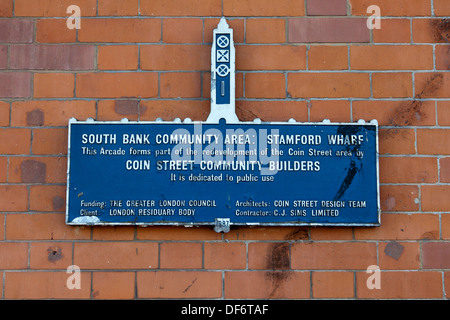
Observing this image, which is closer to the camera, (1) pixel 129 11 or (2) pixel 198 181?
(2) pixel 198 181

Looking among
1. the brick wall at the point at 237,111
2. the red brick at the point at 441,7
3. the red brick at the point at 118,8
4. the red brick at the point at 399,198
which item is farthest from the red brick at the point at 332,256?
the red brick at the point at 118,8

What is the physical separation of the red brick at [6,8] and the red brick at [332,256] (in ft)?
7.45

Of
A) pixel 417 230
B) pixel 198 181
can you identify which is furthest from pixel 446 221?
pixel 198 181

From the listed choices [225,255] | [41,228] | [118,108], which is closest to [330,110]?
[225,255]

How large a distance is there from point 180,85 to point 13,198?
1.22 m

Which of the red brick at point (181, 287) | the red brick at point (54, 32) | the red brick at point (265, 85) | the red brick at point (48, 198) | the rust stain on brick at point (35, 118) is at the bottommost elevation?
the red brick at point (181, 287)

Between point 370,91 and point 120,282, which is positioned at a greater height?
point 370,91

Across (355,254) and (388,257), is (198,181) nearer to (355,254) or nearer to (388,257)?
(355,254)

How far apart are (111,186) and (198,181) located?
1.66 ft

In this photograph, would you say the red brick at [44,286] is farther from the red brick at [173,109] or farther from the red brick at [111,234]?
the red brick at [173,109]

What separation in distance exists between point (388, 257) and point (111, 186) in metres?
1.68

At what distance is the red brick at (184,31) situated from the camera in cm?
297
